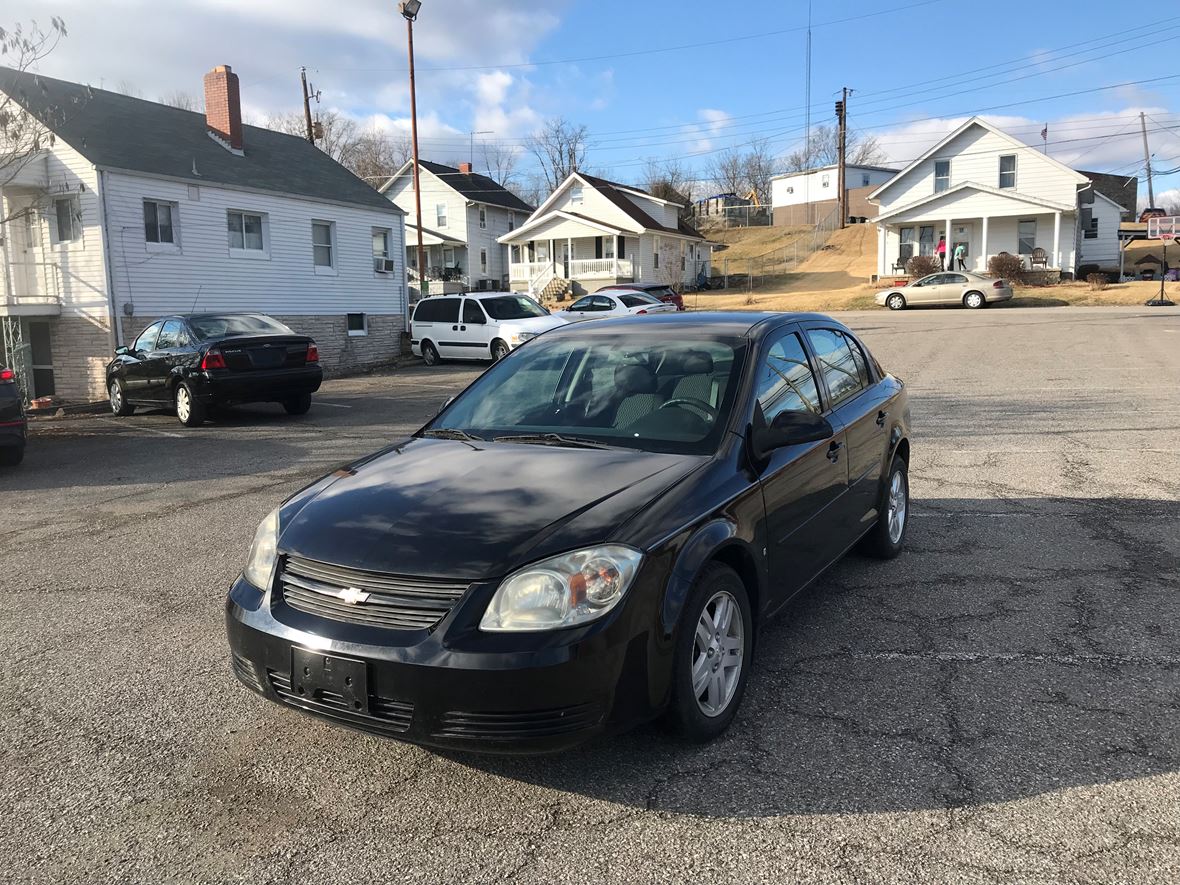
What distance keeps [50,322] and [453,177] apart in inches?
1429

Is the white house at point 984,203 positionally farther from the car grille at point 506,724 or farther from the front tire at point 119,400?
the car grille at point 506,724

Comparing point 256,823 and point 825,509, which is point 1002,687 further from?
point 256,823

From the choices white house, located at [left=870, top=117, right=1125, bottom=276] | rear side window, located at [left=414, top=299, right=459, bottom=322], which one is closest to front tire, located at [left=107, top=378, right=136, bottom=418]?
rear side window, located at [left=414, top=299, right=459, bottom=322]

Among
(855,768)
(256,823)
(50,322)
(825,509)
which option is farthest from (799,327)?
(50,322)

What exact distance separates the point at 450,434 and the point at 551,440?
615 millimetres

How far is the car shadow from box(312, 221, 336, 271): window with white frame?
21.4m

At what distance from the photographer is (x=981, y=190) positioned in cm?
4094

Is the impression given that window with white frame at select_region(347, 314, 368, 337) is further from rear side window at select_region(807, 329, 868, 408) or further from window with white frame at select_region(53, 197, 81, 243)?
rear side window at select_region(807, 329, 868, 408)

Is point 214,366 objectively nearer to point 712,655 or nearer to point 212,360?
point 212,360

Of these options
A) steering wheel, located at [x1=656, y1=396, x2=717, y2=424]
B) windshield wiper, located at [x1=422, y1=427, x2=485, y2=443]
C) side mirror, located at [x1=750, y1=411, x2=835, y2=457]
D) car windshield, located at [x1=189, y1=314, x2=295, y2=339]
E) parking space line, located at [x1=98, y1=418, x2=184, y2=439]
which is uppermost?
car windshield, located at [x1=189, y1=314, x2=295, y2=339]

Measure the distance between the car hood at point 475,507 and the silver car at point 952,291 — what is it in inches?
1346

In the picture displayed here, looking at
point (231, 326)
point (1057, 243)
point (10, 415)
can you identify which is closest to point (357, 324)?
point (231, 326)

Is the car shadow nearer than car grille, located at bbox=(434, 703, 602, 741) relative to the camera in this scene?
No

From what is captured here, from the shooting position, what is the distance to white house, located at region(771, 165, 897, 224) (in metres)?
71.5
